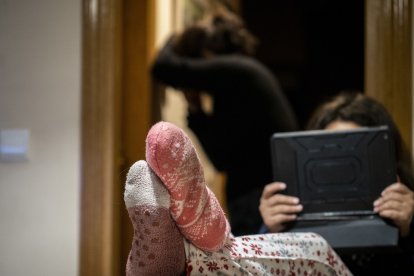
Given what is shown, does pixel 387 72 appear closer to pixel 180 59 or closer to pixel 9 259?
pixel 180 59

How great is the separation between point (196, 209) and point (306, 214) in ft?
1.12

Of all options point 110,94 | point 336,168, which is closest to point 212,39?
point 110,94

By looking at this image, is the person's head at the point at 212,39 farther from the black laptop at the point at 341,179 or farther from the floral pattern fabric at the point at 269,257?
the floral pattern fabric at the point at 269,257

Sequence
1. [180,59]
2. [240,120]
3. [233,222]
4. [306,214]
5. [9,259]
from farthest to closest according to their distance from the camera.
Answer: [180,59]
[240,120]
[233,222]
[9,259]
[306,214]

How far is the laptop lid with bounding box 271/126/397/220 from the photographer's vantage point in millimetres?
863

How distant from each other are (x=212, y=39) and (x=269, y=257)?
1026mm

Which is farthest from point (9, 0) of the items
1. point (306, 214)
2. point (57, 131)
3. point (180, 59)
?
point (306, 214)

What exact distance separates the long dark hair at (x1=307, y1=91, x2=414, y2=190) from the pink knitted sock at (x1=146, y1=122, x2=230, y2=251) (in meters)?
0.52

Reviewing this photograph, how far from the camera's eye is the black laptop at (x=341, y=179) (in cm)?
85

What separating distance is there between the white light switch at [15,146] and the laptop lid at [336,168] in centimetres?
70

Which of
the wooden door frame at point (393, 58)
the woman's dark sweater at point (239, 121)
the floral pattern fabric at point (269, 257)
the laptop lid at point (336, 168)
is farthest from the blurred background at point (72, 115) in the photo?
the floral pattern fabric at point (269, 257)

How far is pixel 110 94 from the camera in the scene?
4.38 ft

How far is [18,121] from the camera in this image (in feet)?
4.30

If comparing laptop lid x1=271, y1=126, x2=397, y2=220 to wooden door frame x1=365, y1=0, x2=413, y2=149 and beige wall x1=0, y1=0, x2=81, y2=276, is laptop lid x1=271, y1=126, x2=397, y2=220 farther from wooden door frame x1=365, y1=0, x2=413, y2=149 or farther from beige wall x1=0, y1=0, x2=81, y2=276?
beige wall x1=0, y1=0, x2=81, y2=276
